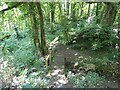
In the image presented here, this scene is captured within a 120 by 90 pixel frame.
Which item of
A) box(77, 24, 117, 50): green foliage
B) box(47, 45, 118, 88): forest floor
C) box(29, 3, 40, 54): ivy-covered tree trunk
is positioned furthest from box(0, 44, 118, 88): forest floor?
box(29, 3, 40, 54): ivy-covered tree trunk

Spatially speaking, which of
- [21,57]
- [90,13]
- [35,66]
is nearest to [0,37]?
[21,57]

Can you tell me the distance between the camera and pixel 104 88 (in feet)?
9.07

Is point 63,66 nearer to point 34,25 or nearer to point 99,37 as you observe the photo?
point 34,25

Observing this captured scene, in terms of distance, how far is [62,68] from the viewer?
3328mm

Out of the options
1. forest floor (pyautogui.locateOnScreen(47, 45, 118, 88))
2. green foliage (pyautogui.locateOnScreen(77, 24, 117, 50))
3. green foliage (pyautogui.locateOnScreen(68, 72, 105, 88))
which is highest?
green foliage (pyautogui.locateOnScreen(77, 24, 117, 50))

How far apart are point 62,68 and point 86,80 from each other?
59cm

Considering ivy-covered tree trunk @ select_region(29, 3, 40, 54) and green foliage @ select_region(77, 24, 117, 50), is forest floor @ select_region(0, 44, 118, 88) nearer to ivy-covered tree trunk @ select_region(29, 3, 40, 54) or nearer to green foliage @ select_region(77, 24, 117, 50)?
green foliage @ select_region(77, 24, 117, 50)

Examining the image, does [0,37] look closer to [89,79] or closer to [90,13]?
[89,79]

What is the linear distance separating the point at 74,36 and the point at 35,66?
1.48 metres

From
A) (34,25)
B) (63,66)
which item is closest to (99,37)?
(63,66)

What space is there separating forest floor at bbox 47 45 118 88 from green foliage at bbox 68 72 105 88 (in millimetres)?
69

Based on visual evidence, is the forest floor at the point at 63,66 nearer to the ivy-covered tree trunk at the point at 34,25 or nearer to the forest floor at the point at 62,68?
the forest floor at the point at 62,68

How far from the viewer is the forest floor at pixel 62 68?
286cm

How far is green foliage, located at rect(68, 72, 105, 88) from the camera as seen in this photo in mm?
2750
